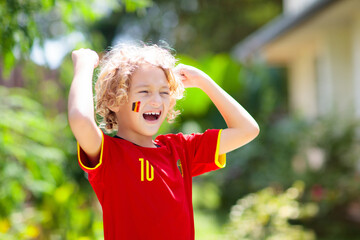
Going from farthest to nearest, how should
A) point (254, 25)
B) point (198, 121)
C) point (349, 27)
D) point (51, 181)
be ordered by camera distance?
point (254, 25)
point (198, 121)
point (349, 27)
point (51, 181)

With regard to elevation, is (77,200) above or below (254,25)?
below

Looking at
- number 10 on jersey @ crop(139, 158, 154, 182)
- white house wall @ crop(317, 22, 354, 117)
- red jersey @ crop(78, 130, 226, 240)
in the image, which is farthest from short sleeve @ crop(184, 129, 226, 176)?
white house wall @ crop(317, 22, 354, 117)

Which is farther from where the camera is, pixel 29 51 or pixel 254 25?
pixel 254 25

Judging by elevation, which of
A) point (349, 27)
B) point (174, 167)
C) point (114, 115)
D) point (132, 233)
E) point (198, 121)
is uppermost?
point (349, 27)

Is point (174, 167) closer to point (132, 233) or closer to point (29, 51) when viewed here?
point (132, 233)

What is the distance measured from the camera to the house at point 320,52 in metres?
7.36

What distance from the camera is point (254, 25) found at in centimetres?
2117

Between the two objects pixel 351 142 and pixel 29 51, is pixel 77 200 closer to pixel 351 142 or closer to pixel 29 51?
pixel 29 51

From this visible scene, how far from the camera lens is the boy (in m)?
1.76

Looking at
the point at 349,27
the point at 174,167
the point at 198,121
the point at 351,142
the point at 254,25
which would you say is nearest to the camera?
the point at 174,167

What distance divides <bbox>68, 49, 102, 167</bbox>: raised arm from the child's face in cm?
19

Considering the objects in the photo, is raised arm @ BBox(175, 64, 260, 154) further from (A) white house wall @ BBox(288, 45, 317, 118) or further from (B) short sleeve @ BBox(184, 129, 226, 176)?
(A) white house wall @ BBox(288, 45, 317, 118)

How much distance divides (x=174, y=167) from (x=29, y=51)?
1.50 metres

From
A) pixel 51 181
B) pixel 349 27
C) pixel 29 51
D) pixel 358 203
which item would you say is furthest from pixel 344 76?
pixel 29 51
